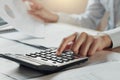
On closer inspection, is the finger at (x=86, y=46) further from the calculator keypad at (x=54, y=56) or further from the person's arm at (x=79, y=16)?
the person's arm at (x=79, y=16)

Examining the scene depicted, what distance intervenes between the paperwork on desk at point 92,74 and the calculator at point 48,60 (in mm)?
19

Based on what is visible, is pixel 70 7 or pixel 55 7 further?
pixel 70 7

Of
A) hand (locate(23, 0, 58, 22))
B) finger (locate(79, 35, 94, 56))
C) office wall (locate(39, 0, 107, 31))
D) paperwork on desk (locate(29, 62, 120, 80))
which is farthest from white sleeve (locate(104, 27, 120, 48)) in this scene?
office wall (locate(39, 0, 107, 31))

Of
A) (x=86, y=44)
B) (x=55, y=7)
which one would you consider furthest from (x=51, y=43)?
(x=55, y=7)

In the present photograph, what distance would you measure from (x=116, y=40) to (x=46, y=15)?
1.54 ft

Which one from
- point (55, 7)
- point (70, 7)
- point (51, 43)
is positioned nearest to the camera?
point (51, 43)

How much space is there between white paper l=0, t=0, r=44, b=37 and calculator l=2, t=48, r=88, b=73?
288 mm

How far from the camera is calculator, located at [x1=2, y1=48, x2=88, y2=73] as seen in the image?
1.72 ft

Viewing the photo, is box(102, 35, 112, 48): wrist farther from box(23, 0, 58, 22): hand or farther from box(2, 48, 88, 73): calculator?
box(23, 0, 58, 22): hand

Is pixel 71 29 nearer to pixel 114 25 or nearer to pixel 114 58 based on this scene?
pixel 114 25

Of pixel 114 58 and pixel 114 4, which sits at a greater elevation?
pixel 114 4

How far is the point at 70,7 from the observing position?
183 cm

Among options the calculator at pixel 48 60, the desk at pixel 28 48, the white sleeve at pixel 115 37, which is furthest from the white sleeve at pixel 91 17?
the calculator at pixel 48 60

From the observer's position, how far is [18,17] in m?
0.89
